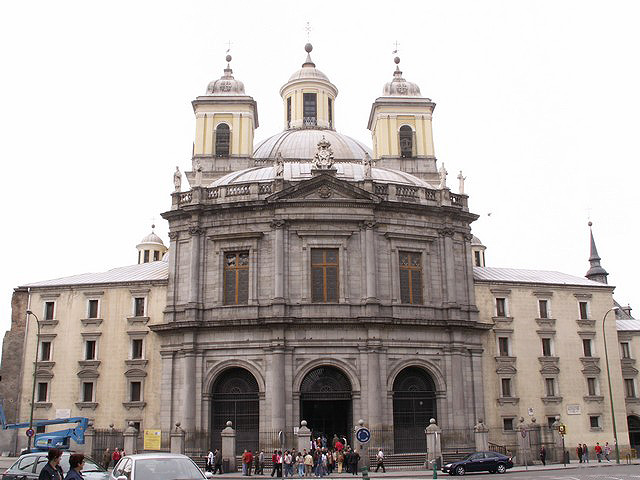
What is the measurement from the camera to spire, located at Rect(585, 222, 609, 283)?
79812 millimetres

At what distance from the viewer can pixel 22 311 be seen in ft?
147

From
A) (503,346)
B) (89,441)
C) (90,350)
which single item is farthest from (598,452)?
(90,350)

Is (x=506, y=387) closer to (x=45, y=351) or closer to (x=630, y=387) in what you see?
(x=630, y=387)

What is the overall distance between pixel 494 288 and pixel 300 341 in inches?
570

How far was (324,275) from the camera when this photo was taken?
40.1 m

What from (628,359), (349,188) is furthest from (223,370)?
Result: (628,359)

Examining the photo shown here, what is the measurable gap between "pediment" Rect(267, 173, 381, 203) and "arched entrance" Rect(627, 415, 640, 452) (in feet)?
Result: 95.8

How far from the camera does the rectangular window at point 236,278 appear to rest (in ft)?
132

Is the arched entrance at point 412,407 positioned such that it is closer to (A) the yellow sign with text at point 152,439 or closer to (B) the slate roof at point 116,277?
(A) the yellow sign with text at point 152,439

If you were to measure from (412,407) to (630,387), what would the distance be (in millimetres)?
22309

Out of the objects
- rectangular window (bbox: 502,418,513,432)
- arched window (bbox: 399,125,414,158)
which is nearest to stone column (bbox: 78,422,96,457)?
rectangular window (bbox: 502,418,513,432)

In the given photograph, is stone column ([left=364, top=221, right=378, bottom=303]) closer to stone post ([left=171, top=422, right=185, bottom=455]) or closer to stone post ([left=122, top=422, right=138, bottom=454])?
stone post ([left=171, top=422, right=185, bottom=455])

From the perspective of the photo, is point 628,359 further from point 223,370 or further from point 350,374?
point 223,370

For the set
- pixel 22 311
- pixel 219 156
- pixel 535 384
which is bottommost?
pixel 535 384
